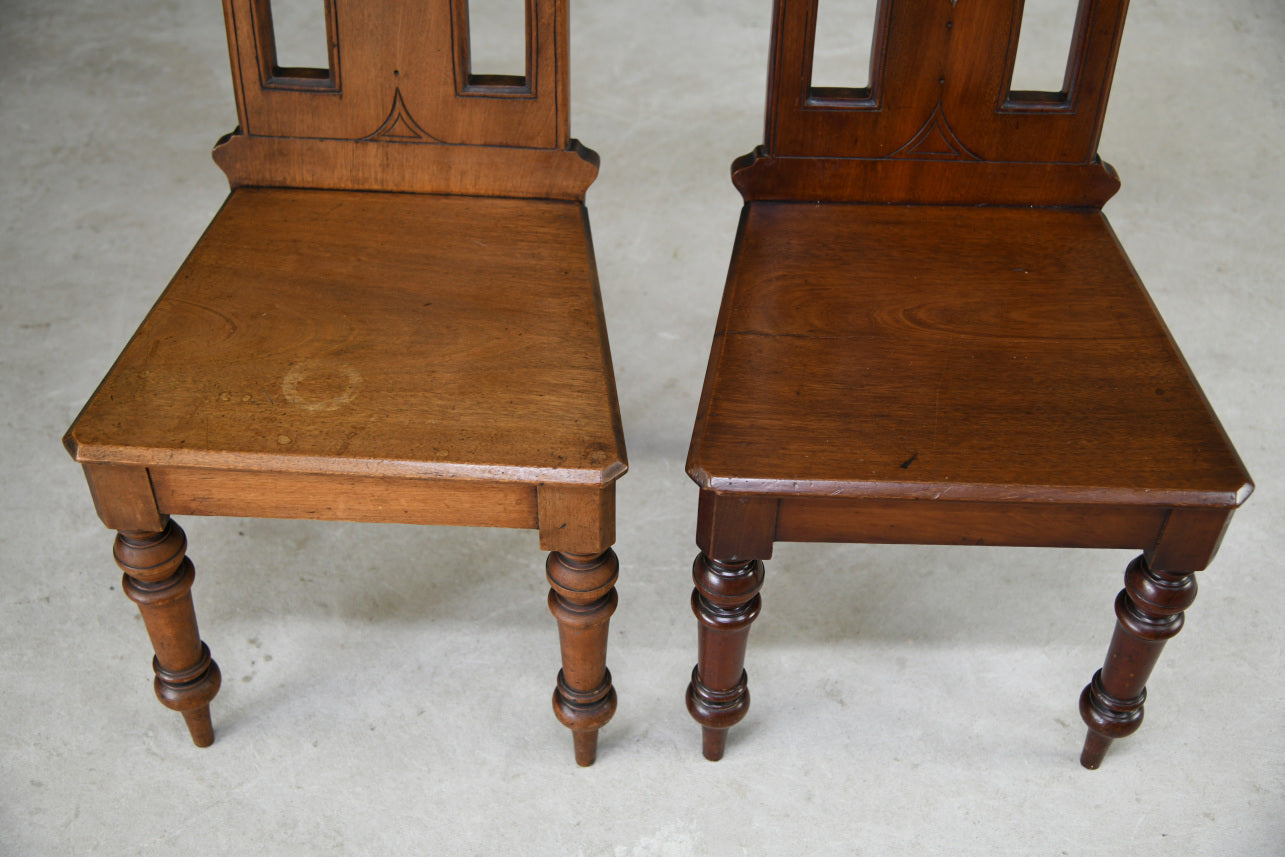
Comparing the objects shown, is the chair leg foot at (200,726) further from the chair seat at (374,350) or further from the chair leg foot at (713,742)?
the chair leg foot at (713,742)

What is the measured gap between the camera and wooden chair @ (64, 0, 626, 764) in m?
1.18

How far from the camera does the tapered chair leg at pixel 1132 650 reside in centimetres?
126

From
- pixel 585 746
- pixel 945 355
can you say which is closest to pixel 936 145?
pixel 945 355

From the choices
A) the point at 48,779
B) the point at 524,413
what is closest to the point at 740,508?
the point at 524,413

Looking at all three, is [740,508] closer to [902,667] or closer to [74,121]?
[902,667]

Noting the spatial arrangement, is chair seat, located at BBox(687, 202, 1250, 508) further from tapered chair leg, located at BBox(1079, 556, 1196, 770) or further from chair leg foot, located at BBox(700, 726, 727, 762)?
chair leg foot, located at BBox(700, 726, 727, 762)

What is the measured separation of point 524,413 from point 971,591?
0.81m

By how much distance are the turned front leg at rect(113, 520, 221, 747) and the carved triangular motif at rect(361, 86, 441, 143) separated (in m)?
0.53

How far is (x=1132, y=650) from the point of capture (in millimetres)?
1321

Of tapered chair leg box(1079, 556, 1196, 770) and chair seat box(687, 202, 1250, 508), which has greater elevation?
chair seat box(687, 202, 1250, 508)

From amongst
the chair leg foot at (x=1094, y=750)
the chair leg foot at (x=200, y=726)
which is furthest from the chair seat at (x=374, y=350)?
the chair leg foot at (x=1094, y=750)

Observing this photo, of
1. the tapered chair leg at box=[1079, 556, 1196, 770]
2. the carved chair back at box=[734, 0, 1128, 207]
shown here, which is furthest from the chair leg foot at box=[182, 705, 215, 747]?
the tapered chair leg at box=[1079, 556, 1196, 770]

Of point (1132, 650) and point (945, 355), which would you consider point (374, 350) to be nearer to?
point (945, 355)

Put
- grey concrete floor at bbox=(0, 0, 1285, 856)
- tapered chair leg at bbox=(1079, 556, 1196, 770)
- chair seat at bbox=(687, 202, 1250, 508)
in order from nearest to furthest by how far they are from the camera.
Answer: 1. chair seat at bbox=(687, 202, 1250, 508)
2. tapered chair leg at bbox=(1079, 556, 1196, 770)
3. grey concrete floor at bbox=(0, 0, 1285, 856)
